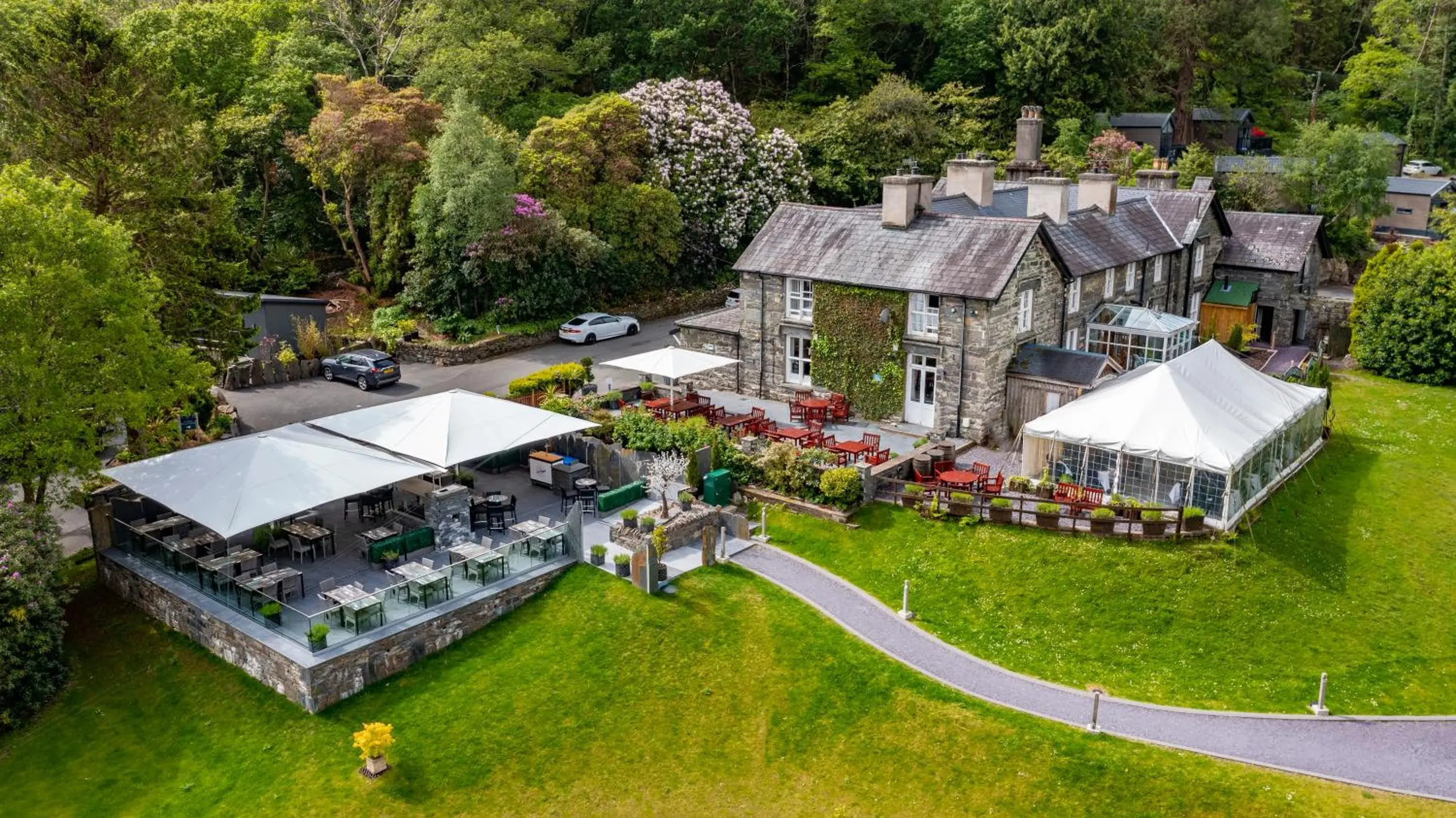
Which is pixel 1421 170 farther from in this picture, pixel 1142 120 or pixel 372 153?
pixel 372 153

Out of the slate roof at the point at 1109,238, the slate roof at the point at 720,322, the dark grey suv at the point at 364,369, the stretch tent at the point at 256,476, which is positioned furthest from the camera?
the dark grey suv at the point at 364,369

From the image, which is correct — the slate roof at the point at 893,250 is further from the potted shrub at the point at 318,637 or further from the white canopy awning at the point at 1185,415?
the potted shrub at the point at 318,637

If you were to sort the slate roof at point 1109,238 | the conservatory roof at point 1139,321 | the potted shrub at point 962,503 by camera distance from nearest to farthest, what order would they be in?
the potted shrub at point 962,503, the slate roof at point 1109,238, the conservatory roof at point 1139,321

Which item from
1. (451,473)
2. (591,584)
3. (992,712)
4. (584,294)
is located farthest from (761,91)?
(992,712)

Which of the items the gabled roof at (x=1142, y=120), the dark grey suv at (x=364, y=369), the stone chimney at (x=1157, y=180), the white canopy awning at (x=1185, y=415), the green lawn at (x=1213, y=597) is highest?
the gabled roof at (x=1142, y=120)

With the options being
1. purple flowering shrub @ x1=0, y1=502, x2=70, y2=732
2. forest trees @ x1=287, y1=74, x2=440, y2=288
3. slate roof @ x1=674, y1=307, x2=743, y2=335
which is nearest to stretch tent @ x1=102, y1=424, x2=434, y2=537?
purple flowering shrub @ x1=0, y1=502, x2=70, y2=732

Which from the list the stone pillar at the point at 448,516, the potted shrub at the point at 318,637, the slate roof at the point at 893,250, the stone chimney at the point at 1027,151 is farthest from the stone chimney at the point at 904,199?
the potted shrub at the point at 318,637
